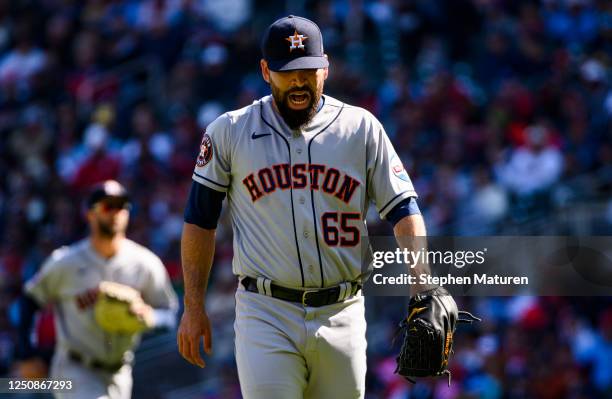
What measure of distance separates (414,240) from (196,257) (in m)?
0.96

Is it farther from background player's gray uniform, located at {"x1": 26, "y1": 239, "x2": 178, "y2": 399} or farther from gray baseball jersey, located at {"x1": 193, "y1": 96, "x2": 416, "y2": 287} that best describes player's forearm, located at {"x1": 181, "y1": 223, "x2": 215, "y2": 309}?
background player's gray uniform, located at {"x1": 26, "y1": 239, "x2": 178, "y2": 399}

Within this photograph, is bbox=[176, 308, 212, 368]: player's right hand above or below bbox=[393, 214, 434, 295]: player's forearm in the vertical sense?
below

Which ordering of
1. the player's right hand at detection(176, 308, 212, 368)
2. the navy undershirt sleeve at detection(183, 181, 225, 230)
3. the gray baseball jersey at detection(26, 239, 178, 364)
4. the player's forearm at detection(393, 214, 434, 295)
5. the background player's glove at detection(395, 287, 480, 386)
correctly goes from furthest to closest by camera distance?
the gray baseball jersey at detection(26, 239, 178, 364), the navy undershirt sleeve at detection(183, 181, 225, 230), the player's right hand at detection(176, 308, 212, 368), the player's forearm at detection(393, 214, 434, 295), the background player's glove at detection(395, 287, 480, 386)

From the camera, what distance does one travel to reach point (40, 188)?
14.7 m

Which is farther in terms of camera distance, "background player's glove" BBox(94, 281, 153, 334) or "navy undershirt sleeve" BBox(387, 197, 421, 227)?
"background player's glove" BBox(94, 281, 153, 334)

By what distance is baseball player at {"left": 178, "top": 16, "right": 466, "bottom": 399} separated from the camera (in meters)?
4.86

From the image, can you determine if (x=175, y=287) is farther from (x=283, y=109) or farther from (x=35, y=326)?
(x=283, y=109)

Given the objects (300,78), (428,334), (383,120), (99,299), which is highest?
(383,120)

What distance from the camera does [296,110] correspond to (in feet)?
16.2

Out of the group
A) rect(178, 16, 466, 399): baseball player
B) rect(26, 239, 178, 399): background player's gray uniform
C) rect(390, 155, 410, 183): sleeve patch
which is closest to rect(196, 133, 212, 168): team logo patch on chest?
rect(178, 16, 466, 399): baseball player

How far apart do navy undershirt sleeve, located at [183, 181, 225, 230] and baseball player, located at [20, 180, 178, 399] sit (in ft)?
7.62

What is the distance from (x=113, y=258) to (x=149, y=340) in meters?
4.00

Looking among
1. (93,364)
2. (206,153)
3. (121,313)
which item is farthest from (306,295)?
(93,364)

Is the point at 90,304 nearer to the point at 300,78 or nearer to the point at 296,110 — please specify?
the point at 296,110
